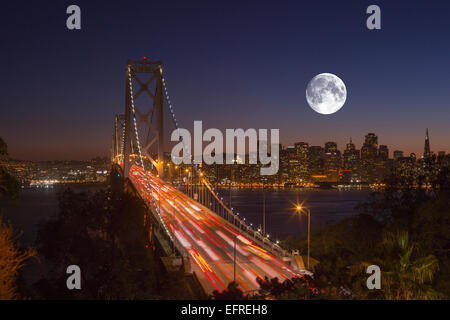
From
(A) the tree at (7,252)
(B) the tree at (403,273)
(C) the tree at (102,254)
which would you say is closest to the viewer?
(A) the tree at (7,252)

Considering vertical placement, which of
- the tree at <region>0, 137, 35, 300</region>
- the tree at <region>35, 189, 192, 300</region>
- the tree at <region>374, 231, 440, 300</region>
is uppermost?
the tree at <region>0, 137, 35, 300</region>

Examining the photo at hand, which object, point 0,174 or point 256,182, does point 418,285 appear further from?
point 256,182

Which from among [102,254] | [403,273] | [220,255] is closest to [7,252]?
[403,273]

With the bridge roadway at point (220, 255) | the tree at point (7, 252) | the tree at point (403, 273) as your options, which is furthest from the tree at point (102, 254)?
the tree at point (403, 273)

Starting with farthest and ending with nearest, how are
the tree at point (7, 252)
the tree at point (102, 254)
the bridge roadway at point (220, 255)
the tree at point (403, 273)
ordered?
the tree at point (102, 254) < the bridge roadway at point (220, 255) < the tree at point (403, 273) < the tree at point (7, 252)

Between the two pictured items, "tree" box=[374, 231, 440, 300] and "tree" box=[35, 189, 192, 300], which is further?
"tree" box=[35, 189, 192, 300]

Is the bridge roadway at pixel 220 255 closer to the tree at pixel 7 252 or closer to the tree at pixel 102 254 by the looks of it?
the tree at pixel 102 254

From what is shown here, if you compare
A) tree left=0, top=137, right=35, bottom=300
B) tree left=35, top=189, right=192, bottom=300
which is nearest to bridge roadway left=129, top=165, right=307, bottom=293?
tree left=35, top=189, right=192, bottom=300

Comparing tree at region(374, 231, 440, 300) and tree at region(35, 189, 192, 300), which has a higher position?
tree at region(374, 231, 440, 300)

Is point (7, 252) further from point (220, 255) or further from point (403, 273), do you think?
point (220, 255)

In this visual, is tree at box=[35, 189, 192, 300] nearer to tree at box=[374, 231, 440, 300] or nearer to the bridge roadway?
the bridge roadway
